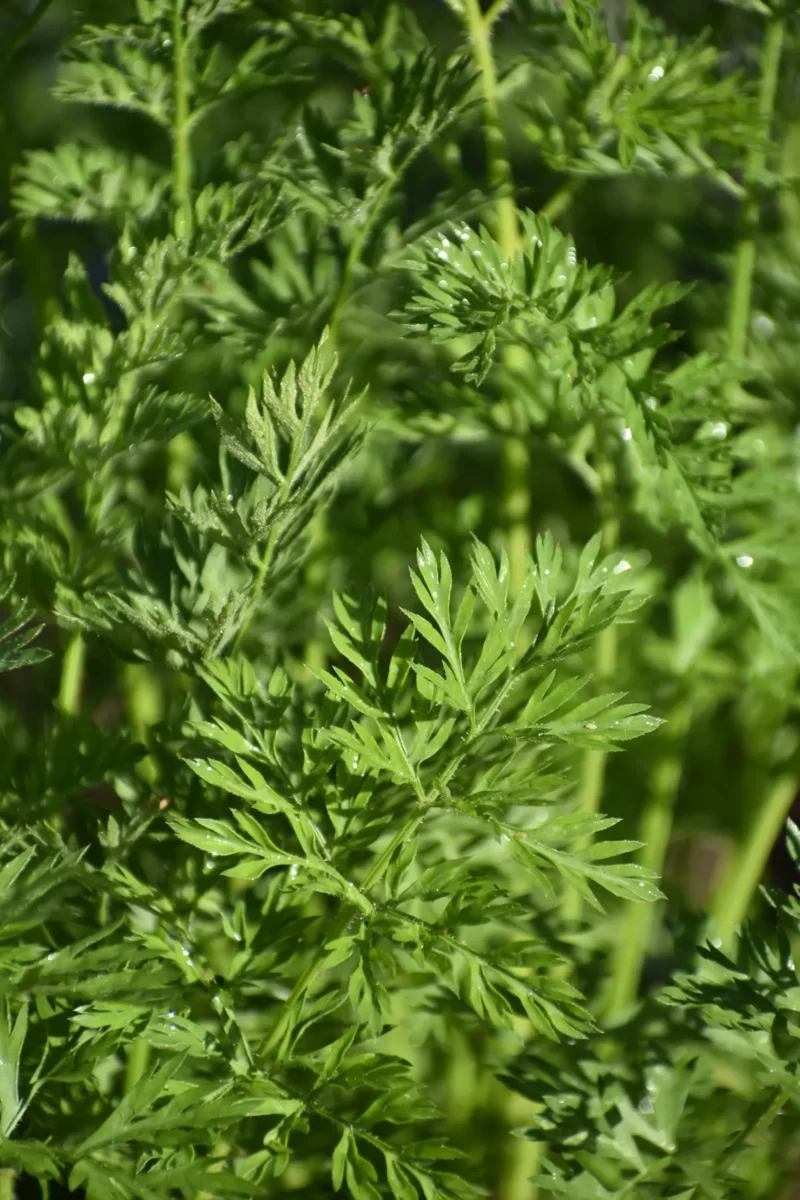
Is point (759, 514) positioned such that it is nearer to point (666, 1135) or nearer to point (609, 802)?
point (609, 802)

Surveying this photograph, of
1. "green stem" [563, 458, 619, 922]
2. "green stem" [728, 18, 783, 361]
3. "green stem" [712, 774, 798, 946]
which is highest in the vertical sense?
"green stem" [728, 18, 783, 361]

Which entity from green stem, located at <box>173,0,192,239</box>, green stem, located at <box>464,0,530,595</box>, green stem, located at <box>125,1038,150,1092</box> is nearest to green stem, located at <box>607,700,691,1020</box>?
green stem, located at <box>464,0,530,595</box>

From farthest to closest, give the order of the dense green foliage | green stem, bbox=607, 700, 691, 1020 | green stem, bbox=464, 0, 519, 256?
green stem, bbox=607, 700, 691, 1020 → green stem, bbox=464, 0, 519, 256 → the dense green foliage

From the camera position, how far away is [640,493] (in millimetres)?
576

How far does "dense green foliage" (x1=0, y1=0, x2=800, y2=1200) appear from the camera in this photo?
0.41m

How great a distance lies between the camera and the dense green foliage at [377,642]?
414mm

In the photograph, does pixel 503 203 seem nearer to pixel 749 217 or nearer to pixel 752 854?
pixel 749 217

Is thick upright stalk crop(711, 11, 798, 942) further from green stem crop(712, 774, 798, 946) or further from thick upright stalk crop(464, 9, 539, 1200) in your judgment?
thick upright stalk crop(464, 9, 539, 1200)

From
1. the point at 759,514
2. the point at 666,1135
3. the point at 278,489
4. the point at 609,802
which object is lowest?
the point at 609,802

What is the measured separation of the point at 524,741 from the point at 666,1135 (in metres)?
0.22

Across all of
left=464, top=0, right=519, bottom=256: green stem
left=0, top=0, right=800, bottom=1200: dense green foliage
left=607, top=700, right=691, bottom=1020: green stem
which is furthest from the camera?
left=607, top=700, right=691, bottom=1020: green stem

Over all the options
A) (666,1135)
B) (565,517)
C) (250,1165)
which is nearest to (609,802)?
(565,517)

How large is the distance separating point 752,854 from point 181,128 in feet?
1.76

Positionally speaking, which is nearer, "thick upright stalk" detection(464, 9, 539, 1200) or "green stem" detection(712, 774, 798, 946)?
"thick upright stalk" detection(464, 9, 539, 1200)
